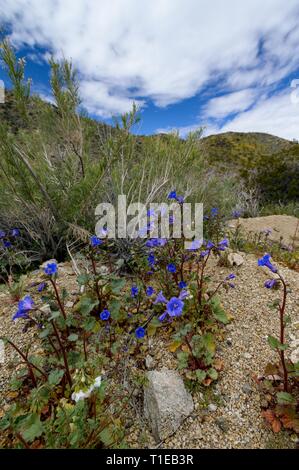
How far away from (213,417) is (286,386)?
1.42 ft

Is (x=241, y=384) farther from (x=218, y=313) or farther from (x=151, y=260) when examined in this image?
(x=151, y=260)

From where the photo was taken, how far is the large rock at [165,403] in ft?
4.25

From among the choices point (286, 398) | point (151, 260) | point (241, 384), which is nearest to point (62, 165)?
point (151, 260)

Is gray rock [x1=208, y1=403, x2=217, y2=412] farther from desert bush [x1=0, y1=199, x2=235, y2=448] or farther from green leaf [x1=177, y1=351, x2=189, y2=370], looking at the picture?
green leaf [x1=177, y1=351, x2=189, y2=370]

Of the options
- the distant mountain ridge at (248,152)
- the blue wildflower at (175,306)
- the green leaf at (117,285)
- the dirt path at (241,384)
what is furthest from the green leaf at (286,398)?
the distant mountain ridge at (248,152)

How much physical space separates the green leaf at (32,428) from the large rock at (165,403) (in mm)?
618

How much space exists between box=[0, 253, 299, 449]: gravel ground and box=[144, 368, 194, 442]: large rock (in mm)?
41

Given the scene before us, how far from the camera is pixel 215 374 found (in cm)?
147

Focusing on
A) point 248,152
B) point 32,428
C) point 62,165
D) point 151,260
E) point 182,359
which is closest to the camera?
point 32,428

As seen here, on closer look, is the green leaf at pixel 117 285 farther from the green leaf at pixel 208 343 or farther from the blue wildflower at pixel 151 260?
the green leaf at pixel 208 343

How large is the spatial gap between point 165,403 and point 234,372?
0.49 metres

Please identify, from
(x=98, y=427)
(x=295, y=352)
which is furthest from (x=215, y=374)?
(x=98, y=427)

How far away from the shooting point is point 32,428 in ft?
3.23

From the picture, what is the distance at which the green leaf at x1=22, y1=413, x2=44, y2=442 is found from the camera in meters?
0.96
